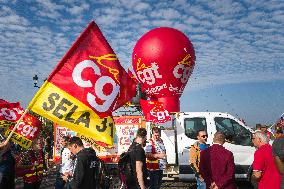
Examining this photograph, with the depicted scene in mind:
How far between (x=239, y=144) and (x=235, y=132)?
411mm

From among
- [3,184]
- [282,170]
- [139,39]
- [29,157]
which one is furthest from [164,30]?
[282,170]

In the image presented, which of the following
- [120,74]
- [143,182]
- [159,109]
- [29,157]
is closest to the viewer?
[120,74]

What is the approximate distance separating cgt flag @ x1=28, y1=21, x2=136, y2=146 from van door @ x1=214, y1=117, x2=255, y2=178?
301 inches

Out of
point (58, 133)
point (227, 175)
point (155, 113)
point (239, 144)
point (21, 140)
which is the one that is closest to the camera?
point (227, 175)

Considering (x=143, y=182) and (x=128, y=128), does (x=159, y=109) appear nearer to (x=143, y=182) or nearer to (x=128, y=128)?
(x=128, y=128)

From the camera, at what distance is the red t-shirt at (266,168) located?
5551 mm

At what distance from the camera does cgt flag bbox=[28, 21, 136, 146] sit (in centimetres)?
480

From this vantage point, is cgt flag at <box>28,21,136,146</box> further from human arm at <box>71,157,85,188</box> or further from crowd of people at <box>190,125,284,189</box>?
crowd of people at <box>190,125,284,189</box>

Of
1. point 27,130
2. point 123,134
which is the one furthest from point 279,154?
point 123,134

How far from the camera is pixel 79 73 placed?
4973 millimetres

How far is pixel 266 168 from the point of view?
222 inches

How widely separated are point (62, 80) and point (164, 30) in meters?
16.0

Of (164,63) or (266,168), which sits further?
(164,63)

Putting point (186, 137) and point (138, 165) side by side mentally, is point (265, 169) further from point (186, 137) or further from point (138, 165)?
point (186, 137)
